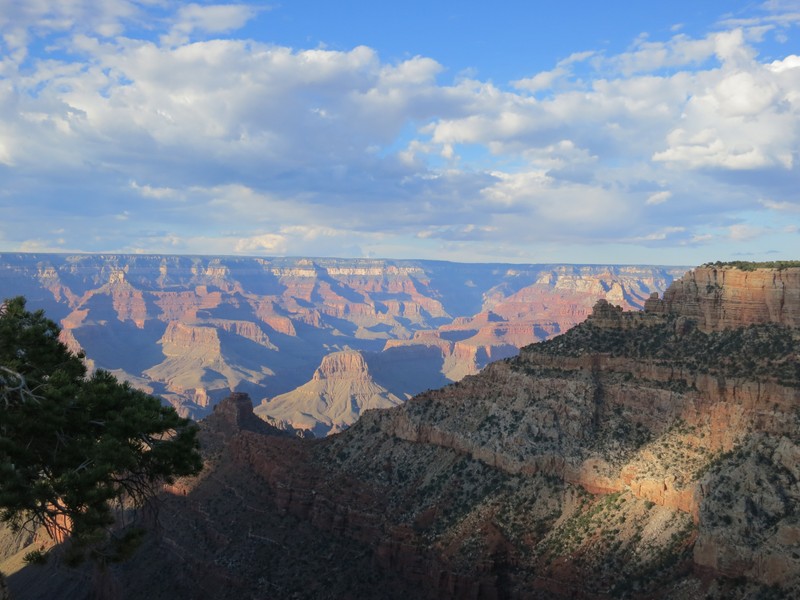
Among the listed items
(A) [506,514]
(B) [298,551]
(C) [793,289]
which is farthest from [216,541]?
(C) [793,289]

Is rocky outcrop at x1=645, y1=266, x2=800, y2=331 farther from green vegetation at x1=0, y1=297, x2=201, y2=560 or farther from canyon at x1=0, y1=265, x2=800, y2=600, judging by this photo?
green vegetation at x1=0, y1=297, x2=201, y2=560

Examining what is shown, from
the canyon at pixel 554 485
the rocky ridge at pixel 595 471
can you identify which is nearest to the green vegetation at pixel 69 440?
the canyon at pixel 554 485

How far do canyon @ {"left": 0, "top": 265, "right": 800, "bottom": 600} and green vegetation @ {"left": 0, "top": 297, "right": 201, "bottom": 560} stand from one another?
32.1 metres

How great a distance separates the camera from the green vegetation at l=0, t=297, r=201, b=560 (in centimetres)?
2525

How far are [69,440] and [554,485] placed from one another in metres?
50.2

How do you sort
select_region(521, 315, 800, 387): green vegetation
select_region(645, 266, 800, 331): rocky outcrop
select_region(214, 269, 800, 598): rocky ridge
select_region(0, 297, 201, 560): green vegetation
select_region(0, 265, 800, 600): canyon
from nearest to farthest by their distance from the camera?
1. select_region(0, 297, 201, 560): green vegetation
2. select_region(214, 269, 800, 598): rocky ridge
3. select_region(0, 265, 800, 600): canyon
4. select_region(521, 315, 800, 387): green vegetation
5. select_region(645, 266, 800, 331): rocky outcrop

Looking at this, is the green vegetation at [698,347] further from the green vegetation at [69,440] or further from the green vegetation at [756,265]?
the green vegetation at [69,440]

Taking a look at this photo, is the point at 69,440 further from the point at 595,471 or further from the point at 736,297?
the point at 736,297

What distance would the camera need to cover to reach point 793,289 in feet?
225

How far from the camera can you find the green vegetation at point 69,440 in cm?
2525

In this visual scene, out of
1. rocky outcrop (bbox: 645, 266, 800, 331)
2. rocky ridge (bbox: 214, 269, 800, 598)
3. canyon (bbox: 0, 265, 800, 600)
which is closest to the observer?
rocky ridge (bbox: 214, 269, 800, 598)

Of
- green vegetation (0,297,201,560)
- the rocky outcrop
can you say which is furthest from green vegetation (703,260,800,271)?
green vegetation (0,297,201,560)

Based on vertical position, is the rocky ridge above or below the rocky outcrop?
below

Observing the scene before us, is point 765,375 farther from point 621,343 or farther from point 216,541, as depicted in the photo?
point 216,541
